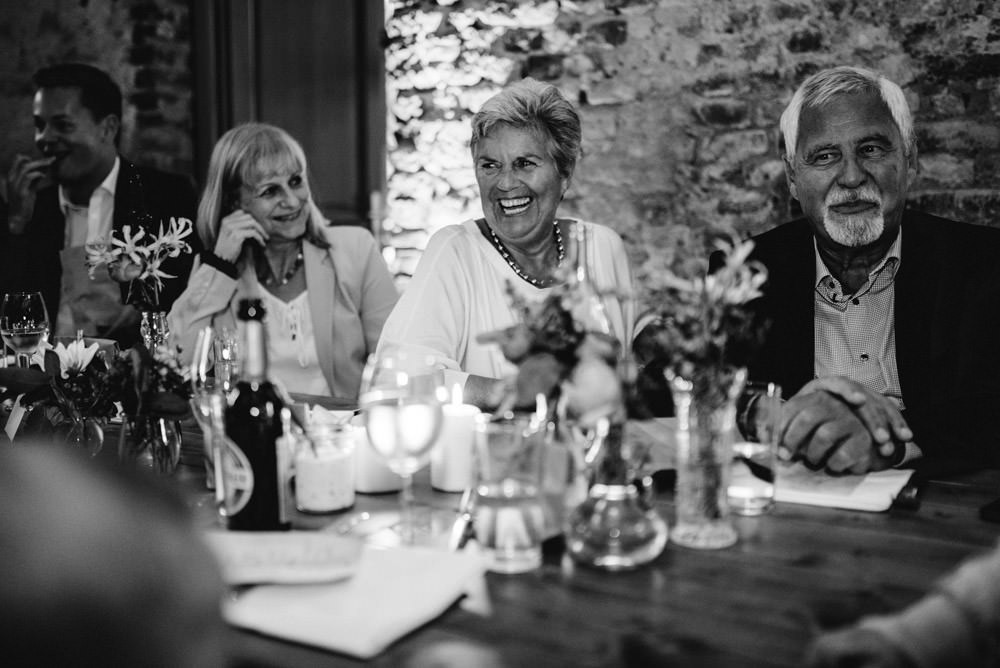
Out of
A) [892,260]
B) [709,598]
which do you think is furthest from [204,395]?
[892,260]

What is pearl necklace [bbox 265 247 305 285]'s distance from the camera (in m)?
2.92

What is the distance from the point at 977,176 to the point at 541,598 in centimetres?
258

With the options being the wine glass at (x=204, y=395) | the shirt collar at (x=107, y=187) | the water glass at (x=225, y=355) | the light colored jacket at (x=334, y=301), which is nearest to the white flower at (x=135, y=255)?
the water glass at (x=225, y=355)

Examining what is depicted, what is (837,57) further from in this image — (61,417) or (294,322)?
(61,417)

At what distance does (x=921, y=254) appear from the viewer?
7.47 ft

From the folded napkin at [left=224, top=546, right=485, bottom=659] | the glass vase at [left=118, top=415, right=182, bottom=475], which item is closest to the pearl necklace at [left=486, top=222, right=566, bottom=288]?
the glass vase at [left=118, top=415, right=182, bottom=475]

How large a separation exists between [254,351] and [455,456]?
44cm

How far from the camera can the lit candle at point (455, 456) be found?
147cm

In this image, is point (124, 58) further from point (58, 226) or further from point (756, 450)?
point (756, 450)

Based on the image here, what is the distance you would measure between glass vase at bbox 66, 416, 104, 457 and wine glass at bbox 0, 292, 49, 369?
15.8 inches

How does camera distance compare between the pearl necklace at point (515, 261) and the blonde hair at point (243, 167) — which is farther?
the blonde hair at point (243, 167)

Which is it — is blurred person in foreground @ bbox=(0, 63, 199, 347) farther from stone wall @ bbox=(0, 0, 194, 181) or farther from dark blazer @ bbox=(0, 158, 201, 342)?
stone wall @ bbox=(0, 0, 194, 181)

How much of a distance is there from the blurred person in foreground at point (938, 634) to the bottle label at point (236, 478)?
30.2 inches

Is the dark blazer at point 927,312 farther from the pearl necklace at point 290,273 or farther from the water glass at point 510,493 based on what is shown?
the pearl necklace at point 290,273
